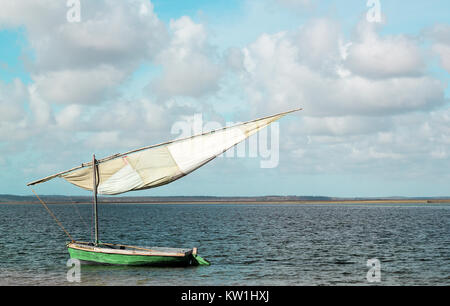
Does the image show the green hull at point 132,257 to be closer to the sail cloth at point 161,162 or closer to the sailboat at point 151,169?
the sailboat at point 151,169

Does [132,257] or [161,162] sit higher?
[161,162]

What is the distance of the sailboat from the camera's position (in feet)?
71.2

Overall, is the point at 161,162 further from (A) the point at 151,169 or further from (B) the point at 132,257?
(B) the point at 132,257

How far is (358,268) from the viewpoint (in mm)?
29984

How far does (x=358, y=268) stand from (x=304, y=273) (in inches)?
172

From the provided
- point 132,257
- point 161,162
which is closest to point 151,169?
point 161,162

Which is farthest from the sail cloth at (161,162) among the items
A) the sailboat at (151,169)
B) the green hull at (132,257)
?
the green hull at (132,257)

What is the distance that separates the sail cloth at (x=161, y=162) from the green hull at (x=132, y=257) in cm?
459

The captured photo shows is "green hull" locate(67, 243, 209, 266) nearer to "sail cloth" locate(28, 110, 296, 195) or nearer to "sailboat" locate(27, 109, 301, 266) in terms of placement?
"sailboat" locate(27, 109, 301, 266)

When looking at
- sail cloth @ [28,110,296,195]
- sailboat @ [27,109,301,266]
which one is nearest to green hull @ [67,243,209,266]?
sailboat @ [27,109,301,266]

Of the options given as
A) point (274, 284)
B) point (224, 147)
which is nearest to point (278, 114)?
point (224, 147)

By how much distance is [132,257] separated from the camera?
2797 cm

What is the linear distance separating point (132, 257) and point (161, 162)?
8324 millimetres
